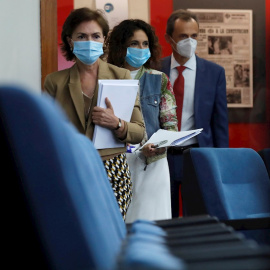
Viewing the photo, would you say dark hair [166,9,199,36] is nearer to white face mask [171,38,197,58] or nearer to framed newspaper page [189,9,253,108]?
white face mask [171,38,197,58]

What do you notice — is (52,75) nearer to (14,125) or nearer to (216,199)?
(216,199)

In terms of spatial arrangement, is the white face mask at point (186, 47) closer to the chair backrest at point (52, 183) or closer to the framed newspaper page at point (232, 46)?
the framed newspaper page at point (232, 46)

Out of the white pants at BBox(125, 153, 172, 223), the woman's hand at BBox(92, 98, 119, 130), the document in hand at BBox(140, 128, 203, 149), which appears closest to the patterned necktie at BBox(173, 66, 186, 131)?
the white pants at BBox(125, 153, 172, 223)

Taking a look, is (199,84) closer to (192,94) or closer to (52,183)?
(192,94)

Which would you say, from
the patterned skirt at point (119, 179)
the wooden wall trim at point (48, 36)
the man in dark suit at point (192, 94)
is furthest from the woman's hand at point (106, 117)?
the wooden wall trim at point (48, 36)

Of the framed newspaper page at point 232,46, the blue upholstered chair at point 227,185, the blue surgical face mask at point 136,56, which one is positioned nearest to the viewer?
the blue upholstered chair at point 227,185

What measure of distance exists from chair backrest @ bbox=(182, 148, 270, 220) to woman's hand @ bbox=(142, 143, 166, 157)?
0.30 meters

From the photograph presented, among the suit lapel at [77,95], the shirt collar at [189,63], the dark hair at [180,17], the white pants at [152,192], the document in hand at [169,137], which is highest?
the dark hair at [180,17]

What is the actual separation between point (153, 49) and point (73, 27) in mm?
732

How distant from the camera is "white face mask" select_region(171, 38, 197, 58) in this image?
4.43 meters

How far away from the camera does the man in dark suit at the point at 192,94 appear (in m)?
4.13

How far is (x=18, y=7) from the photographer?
385 centimetres

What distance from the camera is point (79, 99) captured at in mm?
3025

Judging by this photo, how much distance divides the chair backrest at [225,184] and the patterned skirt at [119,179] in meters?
0.32
